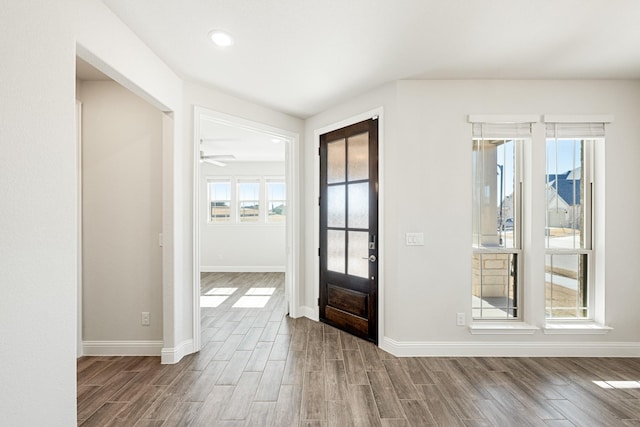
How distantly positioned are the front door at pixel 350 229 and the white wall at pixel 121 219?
1794mm

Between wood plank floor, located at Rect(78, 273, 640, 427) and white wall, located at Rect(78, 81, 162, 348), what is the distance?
36 centimetres

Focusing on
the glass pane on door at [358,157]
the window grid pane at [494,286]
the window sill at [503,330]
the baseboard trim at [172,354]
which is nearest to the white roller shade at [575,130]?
the window grid pane at [494,286]

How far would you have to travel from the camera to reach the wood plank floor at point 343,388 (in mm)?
1871

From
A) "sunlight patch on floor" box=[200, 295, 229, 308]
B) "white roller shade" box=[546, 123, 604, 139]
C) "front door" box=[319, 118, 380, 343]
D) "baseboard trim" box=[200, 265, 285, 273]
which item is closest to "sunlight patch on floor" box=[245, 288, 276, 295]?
"sunlight patch on floor" box=[200, 295, 229, 308]

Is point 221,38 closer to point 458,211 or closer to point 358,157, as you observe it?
point 358,157

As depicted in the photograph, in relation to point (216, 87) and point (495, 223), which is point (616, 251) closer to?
point (495, 223)

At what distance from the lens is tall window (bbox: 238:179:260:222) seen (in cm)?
688

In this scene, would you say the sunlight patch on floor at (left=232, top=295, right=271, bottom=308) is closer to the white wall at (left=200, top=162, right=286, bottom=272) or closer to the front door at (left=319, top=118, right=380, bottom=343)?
the front door at (left=319, top=118, right=380, bottom=343)

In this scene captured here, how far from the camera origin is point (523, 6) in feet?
5.70

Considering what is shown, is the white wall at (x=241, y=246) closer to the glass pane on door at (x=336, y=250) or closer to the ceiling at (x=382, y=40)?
the glass pane on door at (x=336, y=250)

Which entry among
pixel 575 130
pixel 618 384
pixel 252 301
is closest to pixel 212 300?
A: pixel 252 301

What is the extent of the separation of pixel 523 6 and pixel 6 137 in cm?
273

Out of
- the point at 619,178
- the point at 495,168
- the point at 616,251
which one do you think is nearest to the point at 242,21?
the point at 495,168

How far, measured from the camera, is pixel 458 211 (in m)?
2.72
